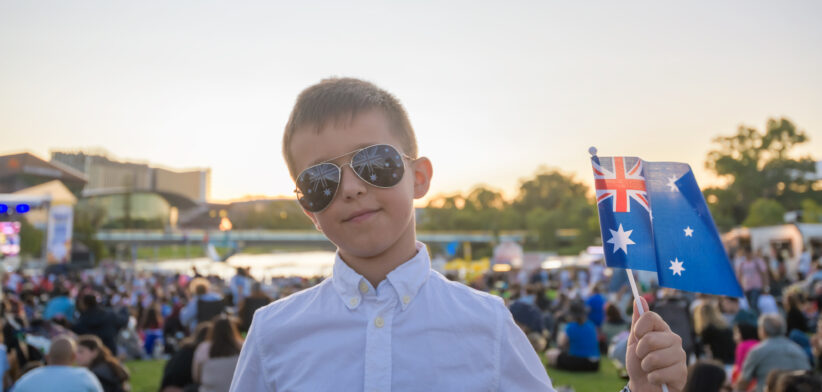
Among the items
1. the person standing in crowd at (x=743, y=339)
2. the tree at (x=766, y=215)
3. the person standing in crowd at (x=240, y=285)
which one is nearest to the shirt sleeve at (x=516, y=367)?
the person standing in crowd at (x=743, y=339)

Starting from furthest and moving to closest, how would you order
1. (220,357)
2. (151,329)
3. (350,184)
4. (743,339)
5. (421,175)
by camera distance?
(151,329) < (743,339) < (220,357) < (421,175) < (350,184)

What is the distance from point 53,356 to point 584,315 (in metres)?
8.16

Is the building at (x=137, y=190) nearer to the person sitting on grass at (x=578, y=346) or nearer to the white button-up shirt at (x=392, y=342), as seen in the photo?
the person sitting on grass at (x=578, y=346)

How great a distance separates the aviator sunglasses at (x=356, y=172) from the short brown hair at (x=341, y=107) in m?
0.11

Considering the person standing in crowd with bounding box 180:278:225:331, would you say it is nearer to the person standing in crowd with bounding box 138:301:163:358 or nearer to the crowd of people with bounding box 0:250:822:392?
the crowd of people with bounding box 0:250:822:392

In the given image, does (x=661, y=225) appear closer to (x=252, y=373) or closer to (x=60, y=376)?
(x=252, y=373)

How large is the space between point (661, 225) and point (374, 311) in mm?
985

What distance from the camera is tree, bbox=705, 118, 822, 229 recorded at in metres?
56.4

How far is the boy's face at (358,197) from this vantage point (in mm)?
1639

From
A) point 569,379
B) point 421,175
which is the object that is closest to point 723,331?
point 569,379

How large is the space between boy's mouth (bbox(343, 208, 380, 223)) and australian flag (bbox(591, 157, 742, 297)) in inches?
29.9

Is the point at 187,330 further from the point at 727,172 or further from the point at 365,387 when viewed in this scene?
the point at 727,172

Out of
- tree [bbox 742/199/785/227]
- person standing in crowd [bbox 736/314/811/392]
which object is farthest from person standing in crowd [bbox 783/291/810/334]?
tree [bbox 742/199/785/227]

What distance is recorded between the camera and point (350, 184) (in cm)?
162
